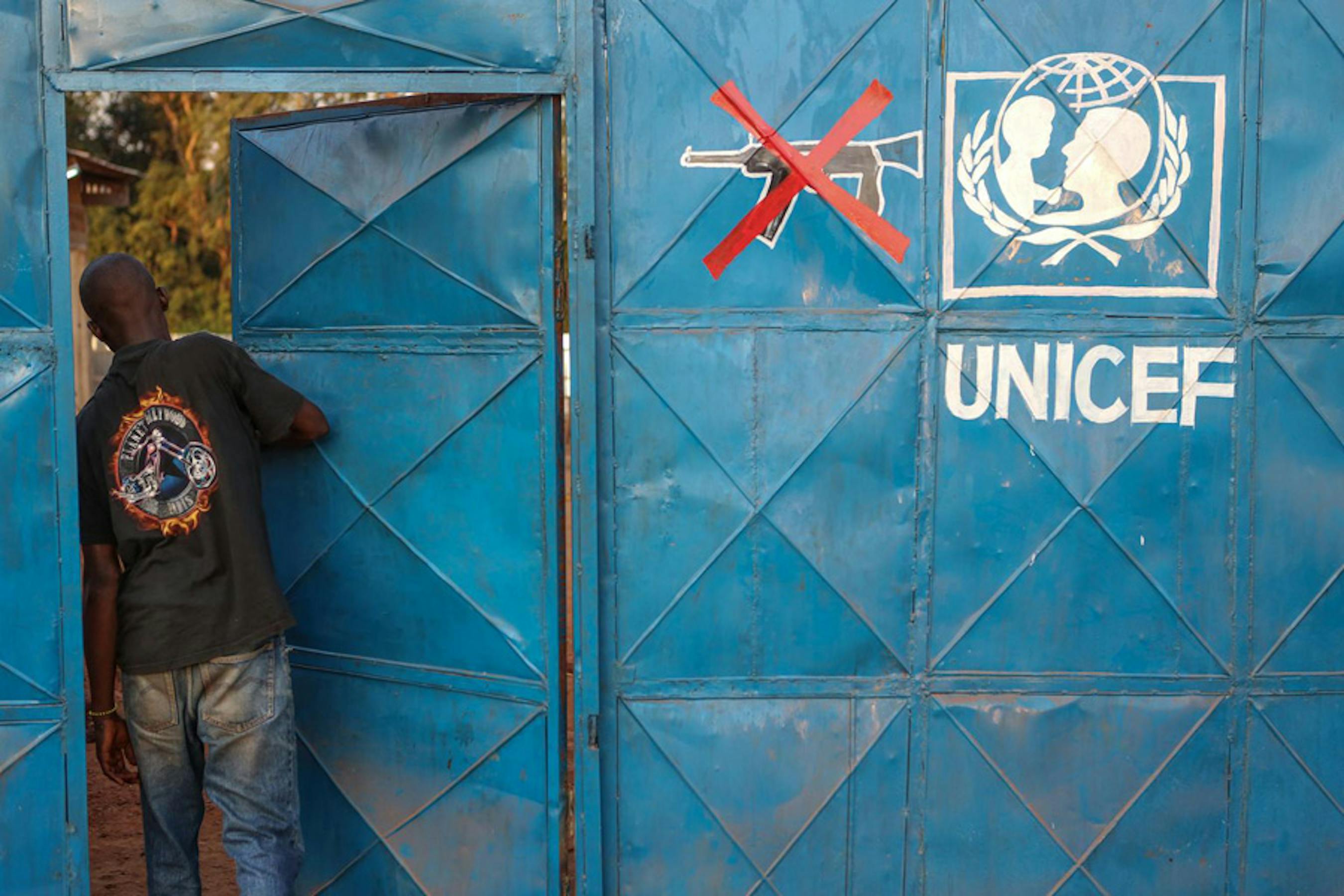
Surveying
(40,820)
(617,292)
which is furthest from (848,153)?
(40,820)

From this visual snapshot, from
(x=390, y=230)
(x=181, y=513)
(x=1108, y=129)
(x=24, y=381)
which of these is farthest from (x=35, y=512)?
(x=1108, y=129)

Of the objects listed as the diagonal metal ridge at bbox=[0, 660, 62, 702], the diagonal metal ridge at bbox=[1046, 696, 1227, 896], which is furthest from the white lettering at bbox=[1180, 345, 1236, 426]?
the diagonal metal ridge at bbox=[0, 660, 62, 702]

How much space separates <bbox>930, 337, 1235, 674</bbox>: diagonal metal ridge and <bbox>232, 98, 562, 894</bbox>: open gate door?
141cm

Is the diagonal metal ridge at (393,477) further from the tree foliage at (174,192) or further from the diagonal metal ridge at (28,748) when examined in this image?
the tree foliage at (174,192)

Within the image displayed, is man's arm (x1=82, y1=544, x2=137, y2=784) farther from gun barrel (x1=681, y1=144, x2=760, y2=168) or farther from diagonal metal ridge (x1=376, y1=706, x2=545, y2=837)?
gun barrel (x1=681, y1=144, x2=760, y2=168)

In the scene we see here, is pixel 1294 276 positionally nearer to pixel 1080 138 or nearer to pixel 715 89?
pixel 1080 138

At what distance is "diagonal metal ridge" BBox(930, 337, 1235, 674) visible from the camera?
400 centimetres

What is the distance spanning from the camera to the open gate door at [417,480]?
155 inches

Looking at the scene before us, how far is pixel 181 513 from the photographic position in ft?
11.9

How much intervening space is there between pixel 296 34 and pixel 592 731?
241 cm

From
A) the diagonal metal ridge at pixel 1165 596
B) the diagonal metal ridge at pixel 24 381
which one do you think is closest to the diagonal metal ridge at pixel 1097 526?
the diagonal metal ridge at pixel 1165 596

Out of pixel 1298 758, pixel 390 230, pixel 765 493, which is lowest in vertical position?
pixel 1298 758

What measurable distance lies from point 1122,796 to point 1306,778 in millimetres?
631

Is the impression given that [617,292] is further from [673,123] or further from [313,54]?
[313,54]
